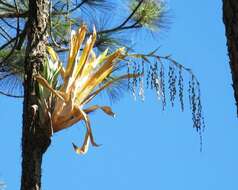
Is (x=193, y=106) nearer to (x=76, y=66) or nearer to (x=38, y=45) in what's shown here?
(x=76, y=66)

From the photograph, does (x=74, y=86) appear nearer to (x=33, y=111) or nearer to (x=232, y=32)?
(x=33, y=111)

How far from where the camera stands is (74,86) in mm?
2475

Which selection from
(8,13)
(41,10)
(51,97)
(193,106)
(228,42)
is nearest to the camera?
(228,42)

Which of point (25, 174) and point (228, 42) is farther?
point (25, 174)

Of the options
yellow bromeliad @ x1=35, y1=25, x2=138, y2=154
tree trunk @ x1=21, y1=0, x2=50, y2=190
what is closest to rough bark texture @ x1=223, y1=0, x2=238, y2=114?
yellow bromeliad @ x1=35, y1=25, x2=138, y2=154

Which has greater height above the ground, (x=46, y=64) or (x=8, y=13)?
(x=8, y=13)

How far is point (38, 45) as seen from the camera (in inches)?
102

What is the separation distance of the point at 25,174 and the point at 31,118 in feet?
0.70

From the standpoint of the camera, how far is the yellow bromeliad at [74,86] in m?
2.41

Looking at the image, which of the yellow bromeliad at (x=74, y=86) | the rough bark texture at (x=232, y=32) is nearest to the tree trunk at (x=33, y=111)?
the yellow bromeliad at (x=74, y=86)

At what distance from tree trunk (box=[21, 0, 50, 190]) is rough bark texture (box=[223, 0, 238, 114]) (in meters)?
1.25

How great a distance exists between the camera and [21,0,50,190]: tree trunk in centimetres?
230

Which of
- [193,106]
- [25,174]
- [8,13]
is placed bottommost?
[25,174]

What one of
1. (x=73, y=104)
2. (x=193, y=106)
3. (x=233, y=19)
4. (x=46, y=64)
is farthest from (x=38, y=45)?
(x=233, y=19)
